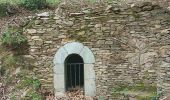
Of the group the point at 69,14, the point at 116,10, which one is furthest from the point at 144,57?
the point at 69,14

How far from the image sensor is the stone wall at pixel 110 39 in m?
10.5

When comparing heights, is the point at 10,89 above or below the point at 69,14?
below

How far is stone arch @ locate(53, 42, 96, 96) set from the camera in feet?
35.5

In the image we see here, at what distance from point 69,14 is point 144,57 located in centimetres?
198

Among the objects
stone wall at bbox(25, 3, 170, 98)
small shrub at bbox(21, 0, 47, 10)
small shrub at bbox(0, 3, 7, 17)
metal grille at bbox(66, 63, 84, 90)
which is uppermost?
small shrub at bbox(21, 0, 47, 10)

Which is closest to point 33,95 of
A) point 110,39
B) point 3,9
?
point 110,39

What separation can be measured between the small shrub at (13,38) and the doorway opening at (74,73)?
1.21m

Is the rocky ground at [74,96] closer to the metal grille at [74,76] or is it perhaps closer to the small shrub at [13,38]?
the metal grille at [74,76]

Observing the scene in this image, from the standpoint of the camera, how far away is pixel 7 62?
449 inches

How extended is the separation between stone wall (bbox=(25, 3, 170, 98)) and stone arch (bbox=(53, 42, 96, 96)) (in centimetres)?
10

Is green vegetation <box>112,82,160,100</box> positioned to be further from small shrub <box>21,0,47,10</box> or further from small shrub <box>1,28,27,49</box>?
small shrub <box>21,0,47,10</box>

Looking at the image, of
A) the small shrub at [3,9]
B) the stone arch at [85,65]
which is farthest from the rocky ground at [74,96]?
the small shrub at [3,9]

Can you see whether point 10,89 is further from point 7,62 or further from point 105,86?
point 105,86

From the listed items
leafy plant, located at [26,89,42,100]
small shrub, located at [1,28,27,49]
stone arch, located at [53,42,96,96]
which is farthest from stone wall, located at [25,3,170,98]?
leafy plant, located at [26,89,42,100]
